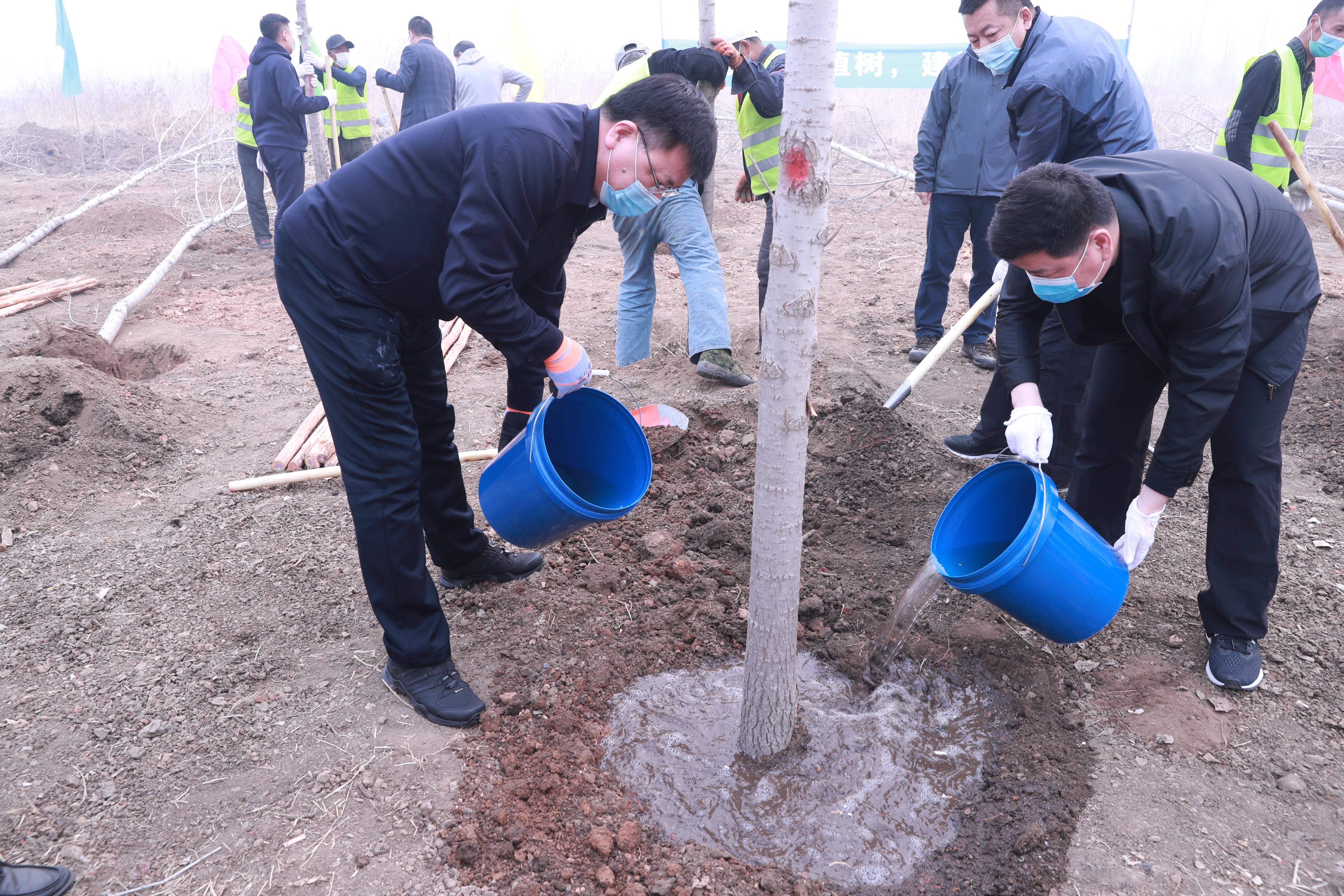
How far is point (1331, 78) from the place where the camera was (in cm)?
572

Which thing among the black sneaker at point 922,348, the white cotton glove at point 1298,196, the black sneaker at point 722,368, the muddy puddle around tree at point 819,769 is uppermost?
the white cotton glove at point 1298,196

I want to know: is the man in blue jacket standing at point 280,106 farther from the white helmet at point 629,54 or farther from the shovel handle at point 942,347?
the shovel handle at point 942,347

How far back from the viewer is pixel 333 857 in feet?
6.00

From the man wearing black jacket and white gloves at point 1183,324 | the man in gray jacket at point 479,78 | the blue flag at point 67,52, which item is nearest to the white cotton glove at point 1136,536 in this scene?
the man wearing black jacket and white gloves at point 1183,324

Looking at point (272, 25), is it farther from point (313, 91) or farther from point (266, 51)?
point (313, 91)

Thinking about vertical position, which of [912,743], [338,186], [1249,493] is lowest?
[912,743]

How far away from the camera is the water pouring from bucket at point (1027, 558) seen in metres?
1.93

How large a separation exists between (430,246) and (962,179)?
3589mm

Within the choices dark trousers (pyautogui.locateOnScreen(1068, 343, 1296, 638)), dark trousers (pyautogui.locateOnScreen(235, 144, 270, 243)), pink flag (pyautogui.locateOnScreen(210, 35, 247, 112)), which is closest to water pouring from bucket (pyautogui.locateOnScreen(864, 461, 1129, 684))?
dark trousers (pyautogui.locateOnScreen(1068, 343, 1296, 638))

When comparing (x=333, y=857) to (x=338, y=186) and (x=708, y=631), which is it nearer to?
(x=708, y=631)

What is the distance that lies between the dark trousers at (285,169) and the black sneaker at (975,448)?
612 centimetres

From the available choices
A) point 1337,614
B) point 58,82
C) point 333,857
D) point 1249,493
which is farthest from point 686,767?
point 58,82

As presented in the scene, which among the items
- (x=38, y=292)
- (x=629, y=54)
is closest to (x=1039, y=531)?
(x=629, y=54)

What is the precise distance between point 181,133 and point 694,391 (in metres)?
17.2
